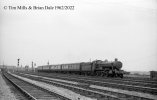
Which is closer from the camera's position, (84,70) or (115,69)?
(115,69)

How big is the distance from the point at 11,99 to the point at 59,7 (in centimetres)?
521

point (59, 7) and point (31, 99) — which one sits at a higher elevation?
point (59, 7)

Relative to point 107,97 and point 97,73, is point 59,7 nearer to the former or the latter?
point 107,97

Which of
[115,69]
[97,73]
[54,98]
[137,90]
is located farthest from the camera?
[97,73]

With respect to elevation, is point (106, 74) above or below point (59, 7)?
below

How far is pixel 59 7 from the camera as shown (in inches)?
486

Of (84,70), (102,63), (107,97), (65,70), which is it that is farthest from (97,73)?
(107,97)

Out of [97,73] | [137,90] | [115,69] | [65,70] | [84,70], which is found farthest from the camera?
[65,70]

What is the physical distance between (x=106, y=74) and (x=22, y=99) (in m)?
23.0

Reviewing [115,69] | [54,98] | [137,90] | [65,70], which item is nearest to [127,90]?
[137,90]

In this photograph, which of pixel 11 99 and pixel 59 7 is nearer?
pixel 59 7

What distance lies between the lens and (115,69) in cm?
3475

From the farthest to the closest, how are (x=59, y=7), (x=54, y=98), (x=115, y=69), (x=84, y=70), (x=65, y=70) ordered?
(x=65, y=70) < (x=84, y=70) < (x=115, y=69) < (x=54, y=98) < (x=59, y=7)

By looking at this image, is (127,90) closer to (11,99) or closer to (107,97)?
(107,97)
